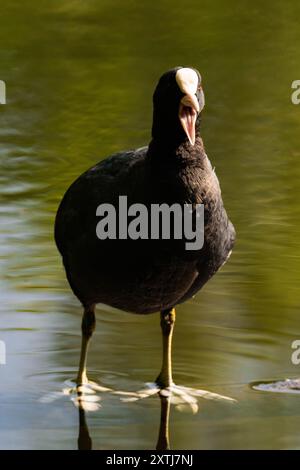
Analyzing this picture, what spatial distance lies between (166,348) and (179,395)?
342 millimetres

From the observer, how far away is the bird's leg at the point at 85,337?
6.01 meters

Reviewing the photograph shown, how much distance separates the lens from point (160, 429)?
215 inches

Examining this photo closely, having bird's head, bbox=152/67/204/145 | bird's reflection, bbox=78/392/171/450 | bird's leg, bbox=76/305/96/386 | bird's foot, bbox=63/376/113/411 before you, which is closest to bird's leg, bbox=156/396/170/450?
bird's reflection, bbox=78/392/171/450

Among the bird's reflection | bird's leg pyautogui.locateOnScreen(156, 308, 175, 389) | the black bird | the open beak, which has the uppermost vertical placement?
the open beak

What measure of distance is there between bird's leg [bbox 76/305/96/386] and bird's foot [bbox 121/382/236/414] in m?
0.26

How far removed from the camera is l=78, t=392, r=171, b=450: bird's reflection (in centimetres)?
527

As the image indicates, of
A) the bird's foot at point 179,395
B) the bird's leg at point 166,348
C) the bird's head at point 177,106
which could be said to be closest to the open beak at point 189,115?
the bird's head at point 177,106

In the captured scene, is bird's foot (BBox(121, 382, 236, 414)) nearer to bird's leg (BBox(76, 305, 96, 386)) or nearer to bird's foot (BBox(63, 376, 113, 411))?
bird's foot (BBox(63, 376, 113, 411))

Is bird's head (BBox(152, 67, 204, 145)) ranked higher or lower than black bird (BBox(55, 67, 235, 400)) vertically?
higher

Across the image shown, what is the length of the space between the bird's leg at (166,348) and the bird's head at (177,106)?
109 cm

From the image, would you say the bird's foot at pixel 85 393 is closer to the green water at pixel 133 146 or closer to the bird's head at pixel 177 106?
the green water at pixel 133 146

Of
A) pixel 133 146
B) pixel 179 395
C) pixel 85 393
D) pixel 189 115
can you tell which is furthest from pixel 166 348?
pixel 133 146

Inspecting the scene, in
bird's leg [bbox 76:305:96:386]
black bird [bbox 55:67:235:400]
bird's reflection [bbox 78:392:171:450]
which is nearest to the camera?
bird's reflection [bbox 78:392:171:450]

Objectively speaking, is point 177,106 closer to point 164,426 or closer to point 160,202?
point 160,202
